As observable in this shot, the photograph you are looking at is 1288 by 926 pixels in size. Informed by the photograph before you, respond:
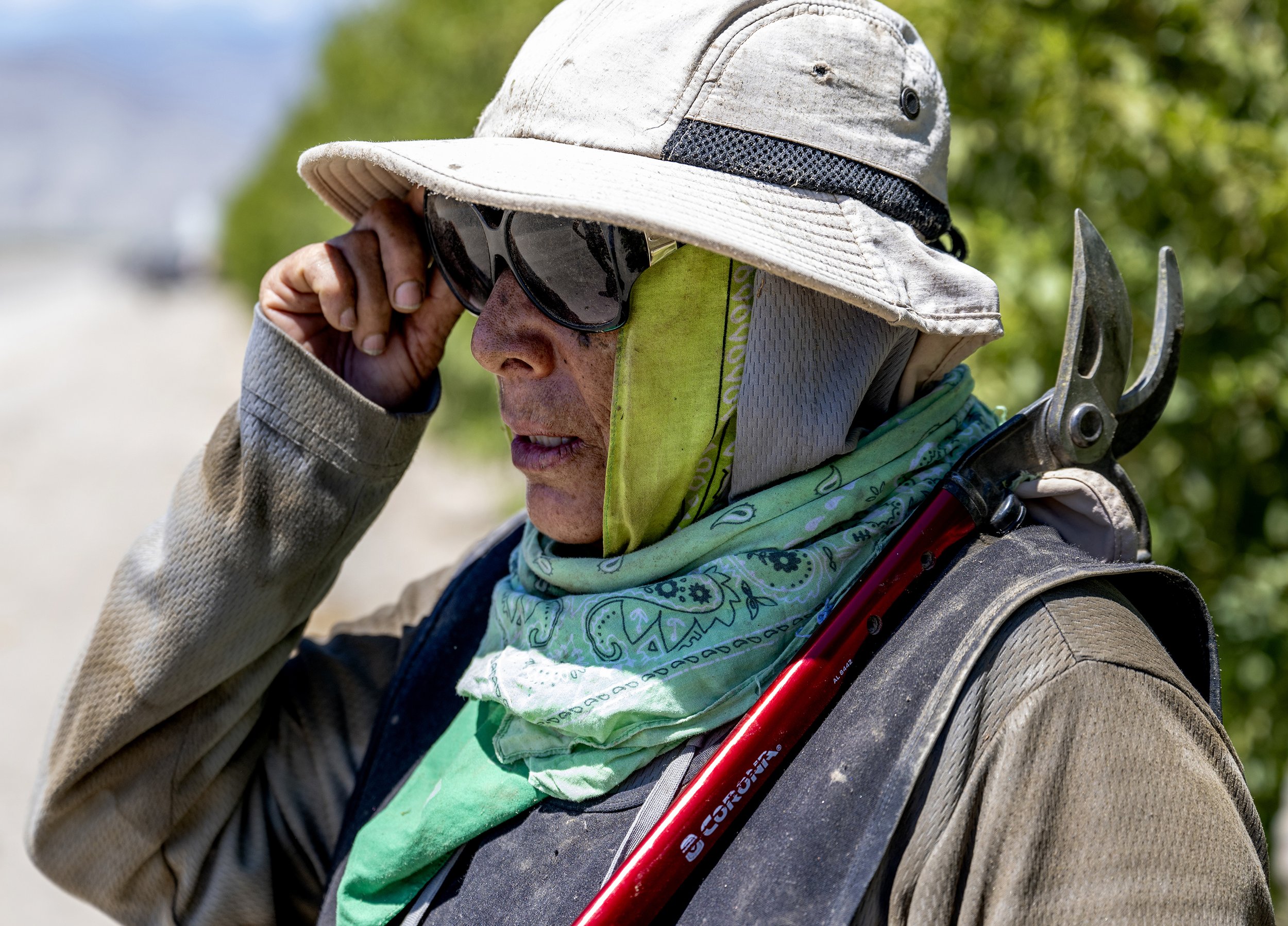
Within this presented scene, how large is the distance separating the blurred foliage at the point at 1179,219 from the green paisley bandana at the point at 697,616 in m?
1.31

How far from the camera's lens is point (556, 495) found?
5.11ft

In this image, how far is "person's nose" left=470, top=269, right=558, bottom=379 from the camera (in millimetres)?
1507

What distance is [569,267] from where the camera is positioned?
1.42m

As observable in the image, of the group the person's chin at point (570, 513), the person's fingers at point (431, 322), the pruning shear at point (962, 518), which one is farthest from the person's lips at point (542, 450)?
the pruning shear at point (962, 518)

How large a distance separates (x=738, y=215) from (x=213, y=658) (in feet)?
3.69

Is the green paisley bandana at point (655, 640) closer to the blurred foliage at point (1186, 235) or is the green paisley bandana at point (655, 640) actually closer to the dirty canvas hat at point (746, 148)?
the dirty canvas hat at point (746, 148)

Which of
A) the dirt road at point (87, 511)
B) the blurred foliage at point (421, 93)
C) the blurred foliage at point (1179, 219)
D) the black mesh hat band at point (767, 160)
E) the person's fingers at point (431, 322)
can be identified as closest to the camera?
the black mesh hat band at point (767, 160)

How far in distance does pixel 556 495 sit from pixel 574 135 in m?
0.51

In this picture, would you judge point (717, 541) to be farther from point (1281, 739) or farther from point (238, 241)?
point (238, 241)

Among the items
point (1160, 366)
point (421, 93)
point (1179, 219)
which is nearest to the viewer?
point (1160, 366)

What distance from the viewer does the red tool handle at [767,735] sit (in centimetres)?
121

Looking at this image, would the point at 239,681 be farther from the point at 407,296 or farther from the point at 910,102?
the point at 910,102

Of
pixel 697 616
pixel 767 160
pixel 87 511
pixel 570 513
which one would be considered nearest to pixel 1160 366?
pixel 767 160

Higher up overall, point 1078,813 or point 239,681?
point 1078,813
